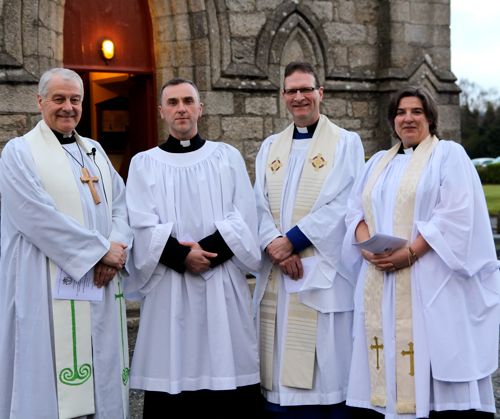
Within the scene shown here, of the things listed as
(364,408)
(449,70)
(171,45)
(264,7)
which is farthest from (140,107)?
(364,408)

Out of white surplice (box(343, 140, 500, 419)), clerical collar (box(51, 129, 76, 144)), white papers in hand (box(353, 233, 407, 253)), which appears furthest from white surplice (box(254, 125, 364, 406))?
clerical collar (box(51, 129, 76, 144))

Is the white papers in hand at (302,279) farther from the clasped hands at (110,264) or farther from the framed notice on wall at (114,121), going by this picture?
the framed notice on wall at (114,121)

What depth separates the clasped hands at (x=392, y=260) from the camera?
4215 mm

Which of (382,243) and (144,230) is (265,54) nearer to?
(144,230)

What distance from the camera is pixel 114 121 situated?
363 inches

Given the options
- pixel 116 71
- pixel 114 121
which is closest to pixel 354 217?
pixel 116 71

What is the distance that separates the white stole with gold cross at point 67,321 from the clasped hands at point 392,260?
1.55m

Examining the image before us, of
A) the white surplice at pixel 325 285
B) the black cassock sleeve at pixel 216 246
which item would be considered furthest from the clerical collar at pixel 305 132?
the black cassock sleeve at pixel 216 246

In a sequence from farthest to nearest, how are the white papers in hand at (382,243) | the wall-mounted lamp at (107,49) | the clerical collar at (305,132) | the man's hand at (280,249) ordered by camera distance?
1. the wall-mounted lamp at (107,49)
2. the clerical collar at (305,132)
3. the man's hand at (280,249)
4. the white papers in hand at (382,243)

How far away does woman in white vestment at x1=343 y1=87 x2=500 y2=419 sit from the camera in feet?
13.5

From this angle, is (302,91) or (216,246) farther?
(302,91)

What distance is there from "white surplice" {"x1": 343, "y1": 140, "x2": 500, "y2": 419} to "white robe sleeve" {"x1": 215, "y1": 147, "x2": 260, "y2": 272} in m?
0.73

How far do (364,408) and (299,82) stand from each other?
187cm

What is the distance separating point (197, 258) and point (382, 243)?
1.00m
